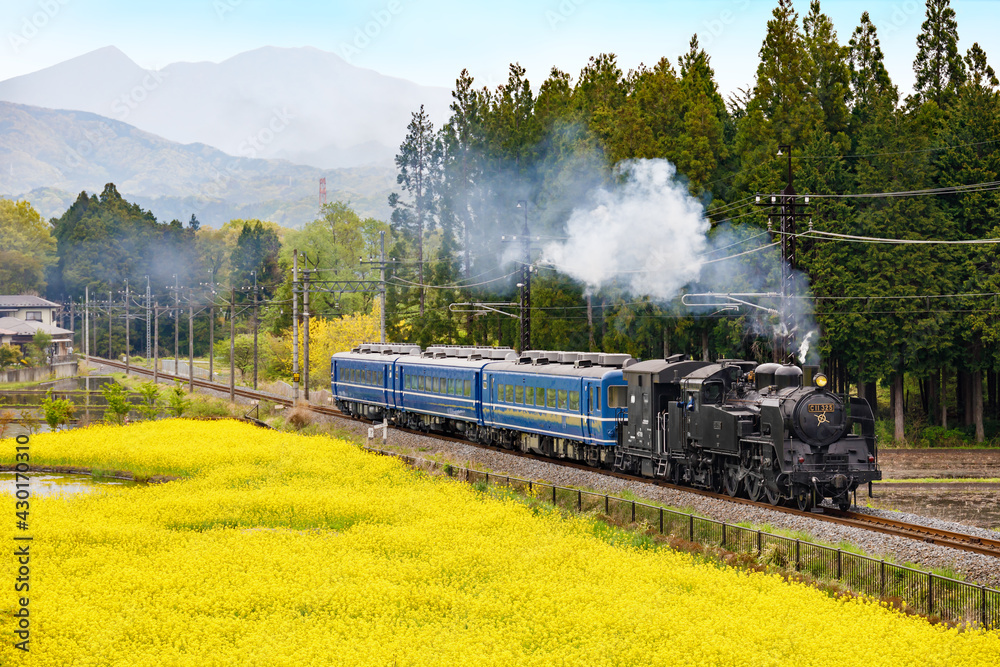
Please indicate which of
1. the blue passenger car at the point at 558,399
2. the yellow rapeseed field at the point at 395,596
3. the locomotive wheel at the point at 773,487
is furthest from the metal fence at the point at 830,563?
the blue passenger car at the point at 558,399

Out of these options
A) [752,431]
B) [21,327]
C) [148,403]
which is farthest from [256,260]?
[752,431]

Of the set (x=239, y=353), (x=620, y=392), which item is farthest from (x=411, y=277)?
(x=620, y=392)

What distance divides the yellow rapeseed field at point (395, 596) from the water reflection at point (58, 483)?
3842 millimetres

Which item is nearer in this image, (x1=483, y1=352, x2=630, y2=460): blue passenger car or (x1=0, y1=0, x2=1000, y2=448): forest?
(x1=483, y1=352, x2=630, y2=460): blue passenger car

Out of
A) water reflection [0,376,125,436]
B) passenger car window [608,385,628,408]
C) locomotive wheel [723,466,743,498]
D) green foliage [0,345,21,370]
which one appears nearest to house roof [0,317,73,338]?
green foliage [0,345,21,370]

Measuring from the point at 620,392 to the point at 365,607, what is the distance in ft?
48.0

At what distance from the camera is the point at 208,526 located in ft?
88.7

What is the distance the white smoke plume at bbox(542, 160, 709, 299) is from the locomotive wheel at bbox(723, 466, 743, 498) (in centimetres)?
1841

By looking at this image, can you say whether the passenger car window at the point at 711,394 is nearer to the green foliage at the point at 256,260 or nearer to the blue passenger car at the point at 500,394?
the blue passenger car at the point at 500,394

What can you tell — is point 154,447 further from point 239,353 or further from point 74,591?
point 239,353

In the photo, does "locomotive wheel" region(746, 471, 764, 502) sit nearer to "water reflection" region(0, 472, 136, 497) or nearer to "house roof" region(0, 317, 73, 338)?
"water reflection" region(0, 472, 136, 497)

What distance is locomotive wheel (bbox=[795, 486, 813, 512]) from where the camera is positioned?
24531 millimetres

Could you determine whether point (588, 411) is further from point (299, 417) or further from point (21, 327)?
point (21, 327)

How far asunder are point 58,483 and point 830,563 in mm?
28678
